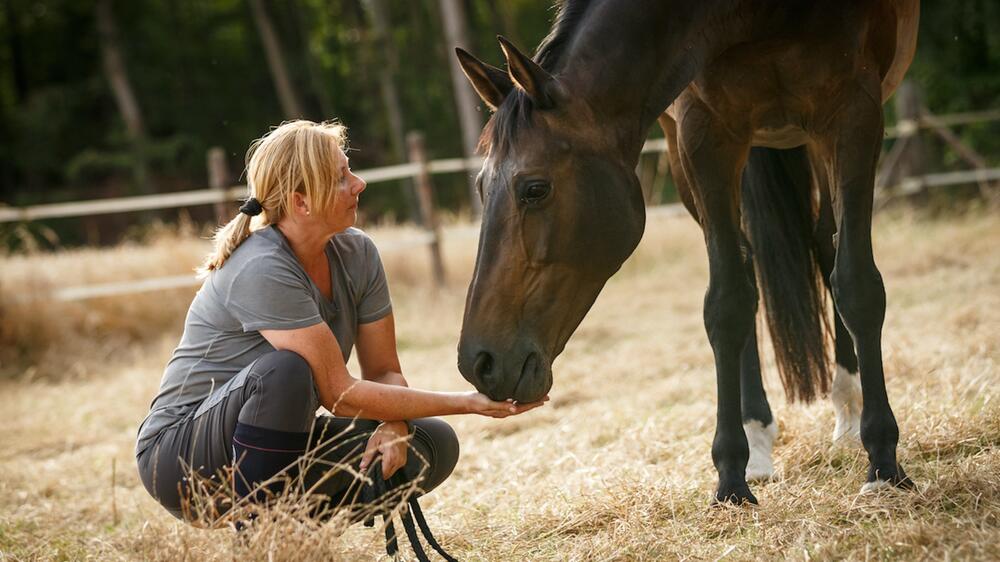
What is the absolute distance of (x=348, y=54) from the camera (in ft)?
79.1

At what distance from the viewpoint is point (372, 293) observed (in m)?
2.80

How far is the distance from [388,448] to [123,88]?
2009cm

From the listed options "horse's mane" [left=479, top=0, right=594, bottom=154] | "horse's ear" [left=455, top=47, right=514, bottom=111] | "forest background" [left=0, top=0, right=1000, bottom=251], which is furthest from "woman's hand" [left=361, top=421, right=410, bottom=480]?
"forest background" [left=0, top=0, right=1000, bottom=251]

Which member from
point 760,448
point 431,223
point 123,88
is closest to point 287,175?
point 760,448

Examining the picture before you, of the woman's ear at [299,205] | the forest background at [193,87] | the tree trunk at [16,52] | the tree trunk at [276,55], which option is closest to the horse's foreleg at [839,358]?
the woman's ear at [299,205]

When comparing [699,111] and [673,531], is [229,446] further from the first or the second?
[699,111]

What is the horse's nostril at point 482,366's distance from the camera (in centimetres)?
236

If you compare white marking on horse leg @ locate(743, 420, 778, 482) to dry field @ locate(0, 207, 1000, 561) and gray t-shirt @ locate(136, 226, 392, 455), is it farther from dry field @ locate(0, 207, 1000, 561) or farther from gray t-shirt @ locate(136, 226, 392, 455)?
gray t-shirt @ locate(136, 226, 392, 455)

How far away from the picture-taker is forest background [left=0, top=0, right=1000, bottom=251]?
2050 cm

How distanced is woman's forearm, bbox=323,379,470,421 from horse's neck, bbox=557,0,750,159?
858 millimetres

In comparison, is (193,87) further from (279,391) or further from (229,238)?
(279,391)

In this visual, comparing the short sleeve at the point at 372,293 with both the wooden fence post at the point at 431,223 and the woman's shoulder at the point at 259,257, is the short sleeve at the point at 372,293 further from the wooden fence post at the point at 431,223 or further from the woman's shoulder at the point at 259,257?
the wooden fence post at the point at 431,223

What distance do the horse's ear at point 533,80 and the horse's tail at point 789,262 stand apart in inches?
58.2

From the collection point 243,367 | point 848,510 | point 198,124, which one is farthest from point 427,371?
point 198,124
